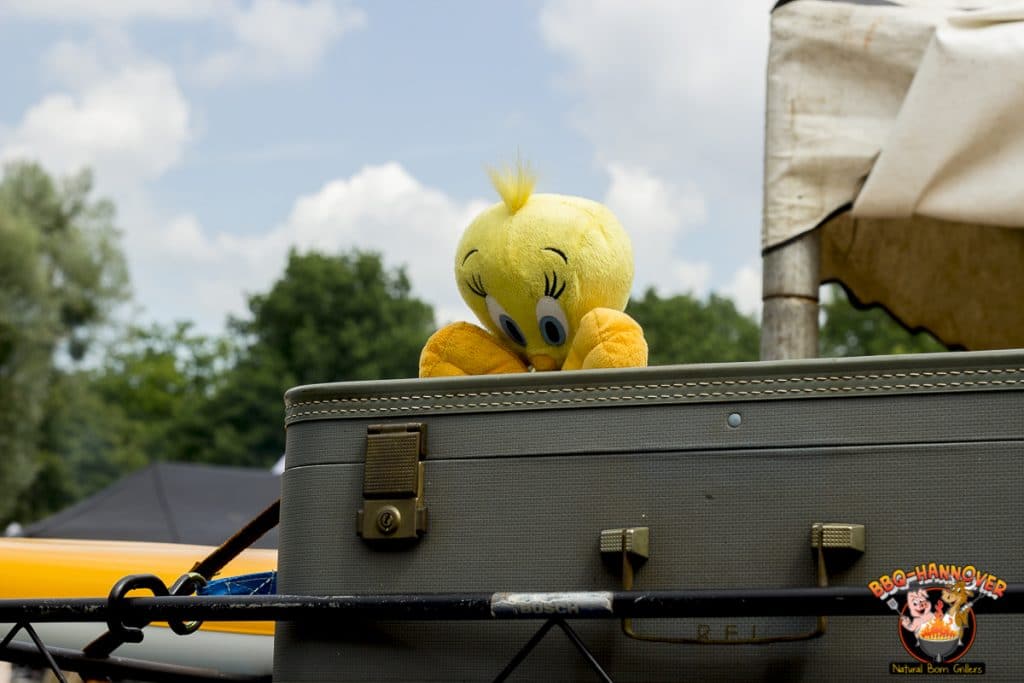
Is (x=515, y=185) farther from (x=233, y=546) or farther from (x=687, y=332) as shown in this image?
(x=687, y=332)

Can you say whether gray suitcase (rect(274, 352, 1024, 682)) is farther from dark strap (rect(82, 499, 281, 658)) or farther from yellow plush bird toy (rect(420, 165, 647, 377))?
yellow plush bird toy (rect(420, 165, 647, 377))

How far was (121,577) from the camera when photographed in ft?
9.25

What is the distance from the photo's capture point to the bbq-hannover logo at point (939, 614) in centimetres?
174

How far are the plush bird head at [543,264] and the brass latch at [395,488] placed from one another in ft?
1.85

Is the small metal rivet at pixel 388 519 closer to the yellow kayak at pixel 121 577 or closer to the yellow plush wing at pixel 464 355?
the yellow plush wing at pixel 464 355

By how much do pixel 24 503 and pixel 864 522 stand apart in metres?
31.3

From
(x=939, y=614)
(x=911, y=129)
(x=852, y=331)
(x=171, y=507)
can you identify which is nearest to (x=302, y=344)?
(x=852, y=331)

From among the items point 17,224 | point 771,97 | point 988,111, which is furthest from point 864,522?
point 17,224

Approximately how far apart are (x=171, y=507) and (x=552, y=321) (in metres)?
8.66

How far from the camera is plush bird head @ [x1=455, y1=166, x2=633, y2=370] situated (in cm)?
248

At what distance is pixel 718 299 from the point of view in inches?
1730

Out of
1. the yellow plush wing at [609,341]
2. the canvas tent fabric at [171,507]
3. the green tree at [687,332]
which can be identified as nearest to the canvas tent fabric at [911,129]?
the yellow plush wing at [609,341]

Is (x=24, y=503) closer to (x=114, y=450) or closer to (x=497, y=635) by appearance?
(x=114, y=450)

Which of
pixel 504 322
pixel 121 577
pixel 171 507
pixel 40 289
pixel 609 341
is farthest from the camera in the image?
pixel 40 289
